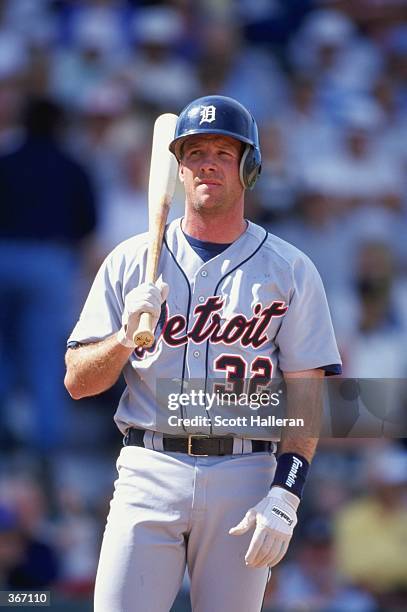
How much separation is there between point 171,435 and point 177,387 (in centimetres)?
11

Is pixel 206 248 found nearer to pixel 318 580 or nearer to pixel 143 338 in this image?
pixel 143 338

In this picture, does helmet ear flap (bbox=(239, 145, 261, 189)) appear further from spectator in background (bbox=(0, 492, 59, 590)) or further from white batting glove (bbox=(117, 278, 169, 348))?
spectator in background (bbox=(0, 492, 59, 590))

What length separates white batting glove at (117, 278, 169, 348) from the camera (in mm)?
2766

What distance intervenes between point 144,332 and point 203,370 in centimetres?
26

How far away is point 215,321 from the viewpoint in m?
2.96

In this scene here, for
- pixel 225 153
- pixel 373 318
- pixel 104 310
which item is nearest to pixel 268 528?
pixel 104 310

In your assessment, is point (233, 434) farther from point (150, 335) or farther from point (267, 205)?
point (267, 205)

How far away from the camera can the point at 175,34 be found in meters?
6.97

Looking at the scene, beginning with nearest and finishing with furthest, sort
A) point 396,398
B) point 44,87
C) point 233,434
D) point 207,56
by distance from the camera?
point 233,434
point 396,398
point 44,87
point 207,56

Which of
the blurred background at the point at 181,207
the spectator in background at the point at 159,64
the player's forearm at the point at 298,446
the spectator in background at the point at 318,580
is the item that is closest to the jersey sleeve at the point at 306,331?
the player's forearm at the point at 298,446

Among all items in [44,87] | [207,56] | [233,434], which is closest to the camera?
[233,434]

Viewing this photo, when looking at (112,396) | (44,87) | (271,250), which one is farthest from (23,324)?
(271,250)

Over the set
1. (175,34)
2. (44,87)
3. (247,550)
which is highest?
(175,34)

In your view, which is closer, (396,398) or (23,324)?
(396,398)
